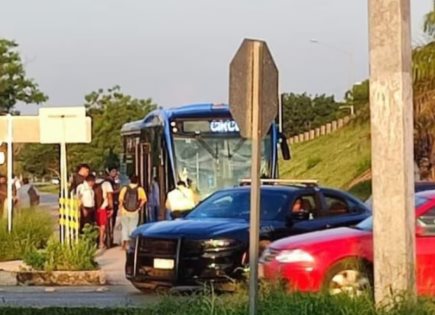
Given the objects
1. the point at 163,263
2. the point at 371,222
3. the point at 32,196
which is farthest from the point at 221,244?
the point at 32,196

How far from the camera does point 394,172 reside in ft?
35.7

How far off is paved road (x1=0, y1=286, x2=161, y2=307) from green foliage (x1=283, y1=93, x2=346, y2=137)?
86.8 metres

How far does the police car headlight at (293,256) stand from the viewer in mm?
14500

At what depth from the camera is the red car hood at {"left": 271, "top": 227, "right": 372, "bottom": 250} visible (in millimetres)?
14641

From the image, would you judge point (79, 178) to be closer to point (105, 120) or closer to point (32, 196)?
point (32, 196)

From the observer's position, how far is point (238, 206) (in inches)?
746

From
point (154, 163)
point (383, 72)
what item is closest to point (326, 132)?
point (154, 163)

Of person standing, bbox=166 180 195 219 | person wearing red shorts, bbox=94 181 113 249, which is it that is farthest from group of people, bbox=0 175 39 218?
person standing, bbox=166 180 195 219

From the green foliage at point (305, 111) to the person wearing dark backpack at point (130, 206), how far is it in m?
79.9

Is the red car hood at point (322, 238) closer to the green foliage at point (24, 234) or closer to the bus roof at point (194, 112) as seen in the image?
the green foliage at point (24, 234)

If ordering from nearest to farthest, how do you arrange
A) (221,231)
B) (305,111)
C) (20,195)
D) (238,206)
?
(221,231)
(238,206)
(20,195)
(305,111)

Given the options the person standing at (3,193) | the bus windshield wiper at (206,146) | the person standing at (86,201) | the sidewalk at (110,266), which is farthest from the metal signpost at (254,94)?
the person standing at (3,193)

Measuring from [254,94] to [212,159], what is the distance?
16416 millimetres

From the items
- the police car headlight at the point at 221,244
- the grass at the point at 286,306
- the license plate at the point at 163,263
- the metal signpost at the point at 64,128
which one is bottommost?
the license plate at the point at 163,263
